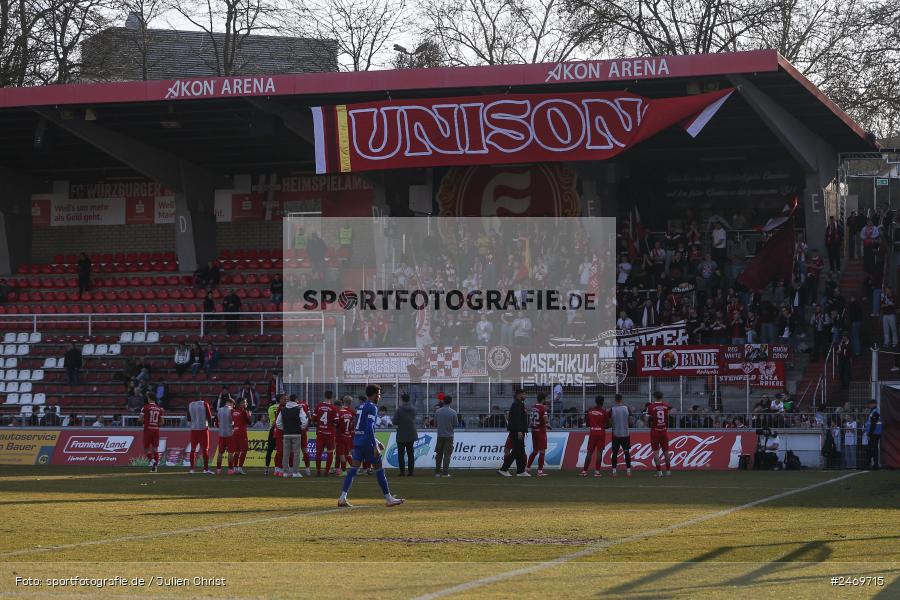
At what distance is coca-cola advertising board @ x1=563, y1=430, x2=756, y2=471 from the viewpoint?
92.7ft

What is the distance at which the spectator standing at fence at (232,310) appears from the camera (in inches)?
1491

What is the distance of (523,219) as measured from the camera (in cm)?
3888

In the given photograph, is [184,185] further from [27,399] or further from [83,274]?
[27,399]

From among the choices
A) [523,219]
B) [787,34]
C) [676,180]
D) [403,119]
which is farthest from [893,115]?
[403,119]

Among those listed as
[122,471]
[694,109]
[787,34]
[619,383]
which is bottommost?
[122,471]

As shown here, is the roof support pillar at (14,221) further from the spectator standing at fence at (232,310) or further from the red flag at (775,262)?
the red flag at (775,262)

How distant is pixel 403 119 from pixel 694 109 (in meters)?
7.65

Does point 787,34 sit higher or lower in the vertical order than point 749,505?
higher

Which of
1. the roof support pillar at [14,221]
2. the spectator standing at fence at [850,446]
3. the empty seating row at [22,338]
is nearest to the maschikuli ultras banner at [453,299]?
the spectator standing at fence at [850,446]

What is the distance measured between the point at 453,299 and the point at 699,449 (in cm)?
1027

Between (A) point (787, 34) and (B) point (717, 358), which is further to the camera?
(A) point (787, 34)

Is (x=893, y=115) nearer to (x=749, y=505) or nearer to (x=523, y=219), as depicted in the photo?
(x=523, y=219)

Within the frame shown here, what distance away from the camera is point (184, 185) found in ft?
140

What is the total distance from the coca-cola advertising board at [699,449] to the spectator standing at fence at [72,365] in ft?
54.9
